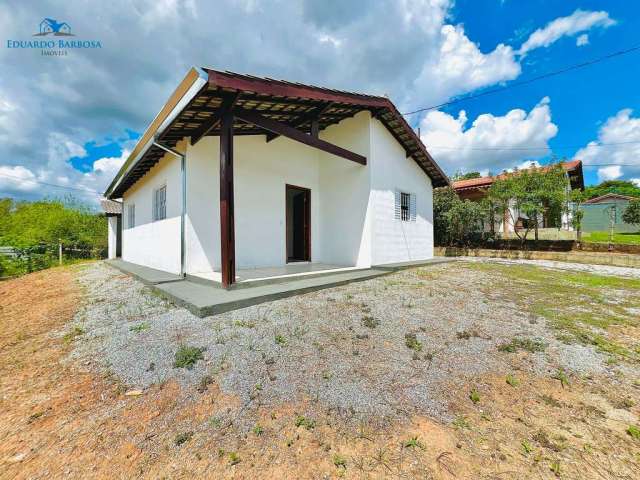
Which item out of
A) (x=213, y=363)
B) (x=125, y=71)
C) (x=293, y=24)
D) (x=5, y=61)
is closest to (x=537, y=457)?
(x=213, y=363)

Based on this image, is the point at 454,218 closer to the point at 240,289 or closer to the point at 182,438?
the point at 240,289

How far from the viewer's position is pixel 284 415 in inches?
74.2

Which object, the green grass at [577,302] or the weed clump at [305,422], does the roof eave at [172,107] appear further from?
the green grass at [577,302]

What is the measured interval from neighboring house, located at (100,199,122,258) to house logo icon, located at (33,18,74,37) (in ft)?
25.3

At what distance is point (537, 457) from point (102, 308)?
540 centimetres

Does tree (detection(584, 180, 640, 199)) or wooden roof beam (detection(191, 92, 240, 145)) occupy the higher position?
tree (detection(584, 180, 640, 199))

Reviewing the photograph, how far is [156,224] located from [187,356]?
5.87 metres

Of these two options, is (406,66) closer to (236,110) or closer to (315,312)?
(236,110)

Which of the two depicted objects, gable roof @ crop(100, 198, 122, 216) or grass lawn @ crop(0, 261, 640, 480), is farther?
gable roof @ crop(100, 198, 122, 216)

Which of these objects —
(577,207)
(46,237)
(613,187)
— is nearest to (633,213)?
(577,207)

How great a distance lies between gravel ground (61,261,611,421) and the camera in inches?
84.6

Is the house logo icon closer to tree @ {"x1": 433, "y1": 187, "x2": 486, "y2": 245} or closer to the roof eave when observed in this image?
the roof eave

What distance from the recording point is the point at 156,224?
287 inches

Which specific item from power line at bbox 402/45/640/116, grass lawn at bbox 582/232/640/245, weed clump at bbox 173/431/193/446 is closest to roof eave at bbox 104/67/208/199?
weed clump at bbox 173/431/193/446
